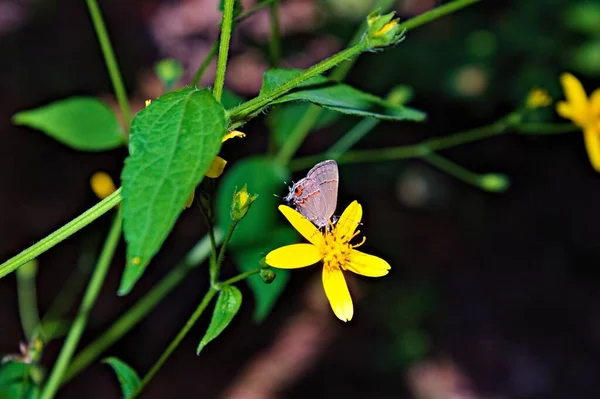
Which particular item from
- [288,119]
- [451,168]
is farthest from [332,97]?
[451,168]

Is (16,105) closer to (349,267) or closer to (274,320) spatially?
(274,320)

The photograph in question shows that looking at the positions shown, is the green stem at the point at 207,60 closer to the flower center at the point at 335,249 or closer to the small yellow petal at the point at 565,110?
the flower center at the point at 335,249

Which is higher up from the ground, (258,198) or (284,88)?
(284,88)

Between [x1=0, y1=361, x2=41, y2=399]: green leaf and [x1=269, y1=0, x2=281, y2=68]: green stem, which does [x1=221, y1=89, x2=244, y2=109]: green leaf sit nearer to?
[x1=269, y1=0, x2=281, y2=68]: green stem

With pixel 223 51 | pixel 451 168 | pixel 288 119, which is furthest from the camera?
pixel 451 168

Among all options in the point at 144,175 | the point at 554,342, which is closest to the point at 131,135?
the point at 144,175

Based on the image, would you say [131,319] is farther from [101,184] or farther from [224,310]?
[224,310]

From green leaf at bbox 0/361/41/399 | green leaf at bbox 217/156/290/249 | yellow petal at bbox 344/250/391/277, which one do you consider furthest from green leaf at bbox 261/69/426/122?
green leaf at bbox 0/361/41/399
